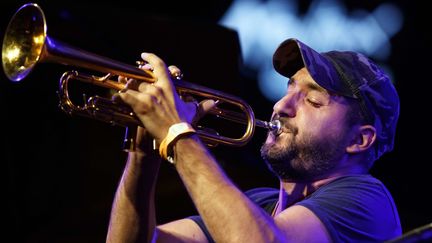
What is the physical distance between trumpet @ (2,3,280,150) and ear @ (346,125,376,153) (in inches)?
29.6

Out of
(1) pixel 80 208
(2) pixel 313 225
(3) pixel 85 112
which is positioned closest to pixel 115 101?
(3) pixel 85 112

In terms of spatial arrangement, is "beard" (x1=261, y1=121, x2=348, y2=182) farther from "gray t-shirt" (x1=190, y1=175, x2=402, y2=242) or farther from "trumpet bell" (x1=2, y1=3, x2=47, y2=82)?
"trumpet bell" (x1=2, y1=3, x2=47, y2=82)

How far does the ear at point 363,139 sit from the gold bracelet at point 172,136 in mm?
1188

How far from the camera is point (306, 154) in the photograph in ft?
10.6

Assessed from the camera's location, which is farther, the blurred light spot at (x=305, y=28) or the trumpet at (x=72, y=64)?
the blurred light spot at (x=305, y=28)

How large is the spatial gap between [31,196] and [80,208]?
38 cm

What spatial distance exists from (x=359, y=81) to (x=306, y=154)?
0.49 metres

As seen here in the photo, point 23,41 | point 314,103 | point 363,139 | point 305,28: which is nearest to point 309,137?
point 314,103

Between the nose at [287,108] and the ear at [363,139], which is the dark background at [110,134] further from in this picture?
the nose at [287,108]

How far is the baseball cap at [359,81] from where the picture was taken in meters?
3.23

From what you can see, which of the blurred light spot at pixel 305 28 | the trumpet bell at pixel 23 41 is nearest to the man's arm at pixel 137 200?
the trumpet bell at pixel 23 41

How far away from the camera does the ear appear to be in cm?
334

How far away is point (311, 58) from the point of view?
322 cm

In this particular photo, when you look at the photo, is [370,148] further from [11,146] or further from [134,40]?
[11,146]
